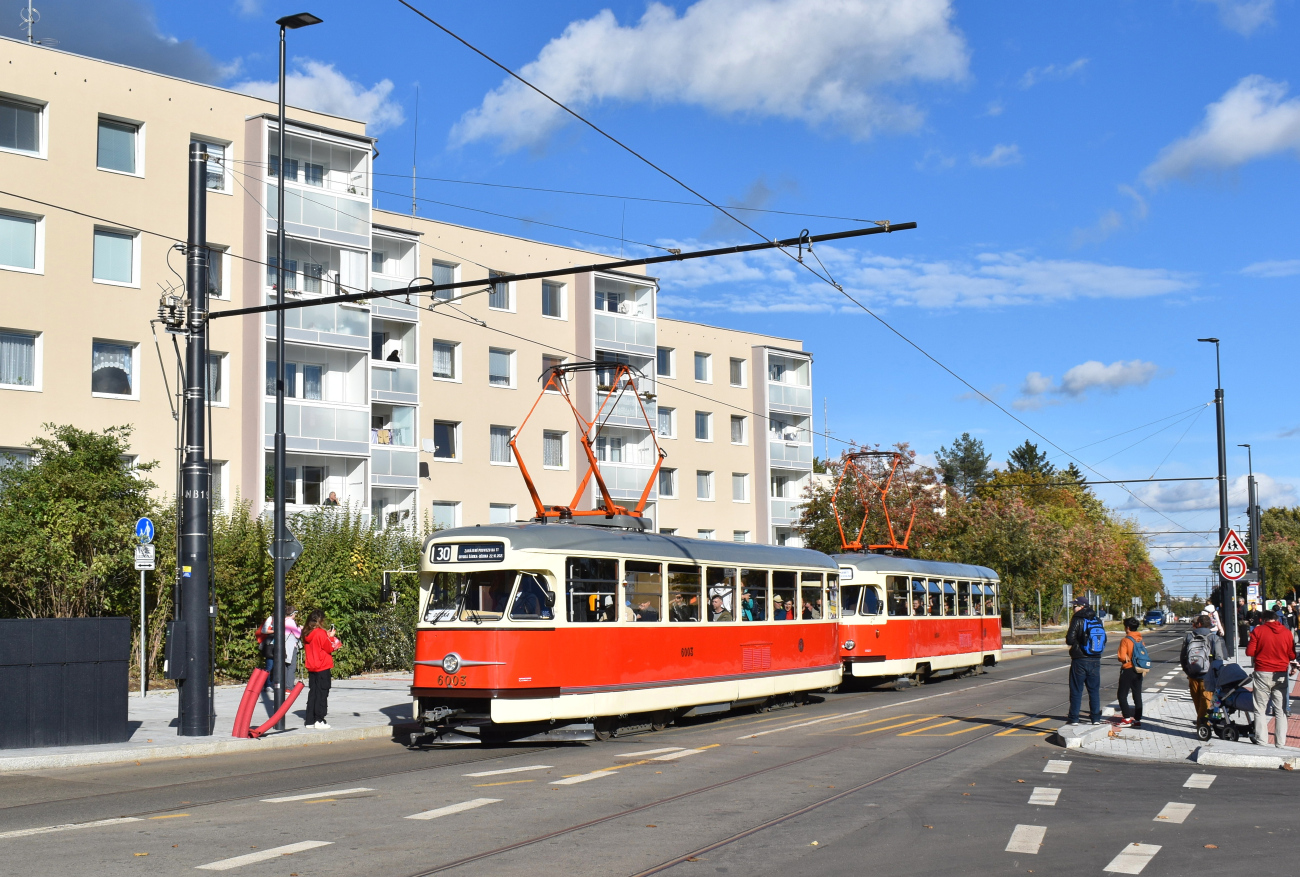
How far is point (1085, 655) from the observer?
59.2ft

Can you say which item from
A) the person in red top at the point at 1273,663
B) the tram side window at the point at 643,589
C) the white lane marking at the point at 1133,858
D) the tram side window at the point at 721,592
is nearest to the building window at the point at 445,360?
the tram side window at the point at 721,592

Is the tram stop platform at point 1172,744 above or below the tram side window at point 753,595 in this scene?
below


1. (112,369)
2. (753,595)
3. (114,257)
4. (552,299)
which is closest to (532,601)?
(753,595)

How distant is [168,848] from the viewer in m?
9.07

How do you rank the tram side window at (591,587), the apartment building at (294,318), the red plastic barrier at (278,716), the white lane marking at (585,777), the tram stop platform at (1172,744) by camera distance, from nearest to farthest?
1. the white lane marking at (585,777)
2. the tram stop platform at (1172,744)
3. the red plastic barrier at (278,716)
4. the tram side window at (591,587)
5. the apartment building at (294,318)

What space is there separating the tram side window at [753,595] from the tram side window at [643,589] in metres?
2.84

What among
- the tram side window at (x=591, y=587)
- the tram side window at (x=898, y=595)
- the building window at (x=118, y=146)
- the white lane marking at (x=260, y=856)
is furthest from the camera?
the building window at (x=118, y=146)

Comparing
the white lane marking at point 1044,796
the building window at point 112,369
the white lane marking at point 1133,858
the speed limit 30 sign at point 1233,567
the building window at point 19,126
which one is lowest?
the white lane marking at point 1044,796

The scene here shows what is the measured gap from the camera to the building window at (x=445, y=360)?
45.2 meters

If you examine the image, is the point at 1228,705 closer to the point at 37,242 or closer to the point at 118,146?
the point at 37,242

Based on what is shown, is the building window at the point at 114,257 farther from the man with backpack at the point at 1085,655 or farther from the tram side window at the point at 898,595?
the man with backpack at the point at 1085,655

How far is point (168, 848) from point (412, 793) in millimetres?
3213

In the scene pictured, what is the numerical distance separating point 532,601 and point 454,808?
5.86 m

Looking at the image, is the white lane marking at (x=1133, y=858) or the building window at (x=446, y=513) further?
the building window at (x=446, y=513)
